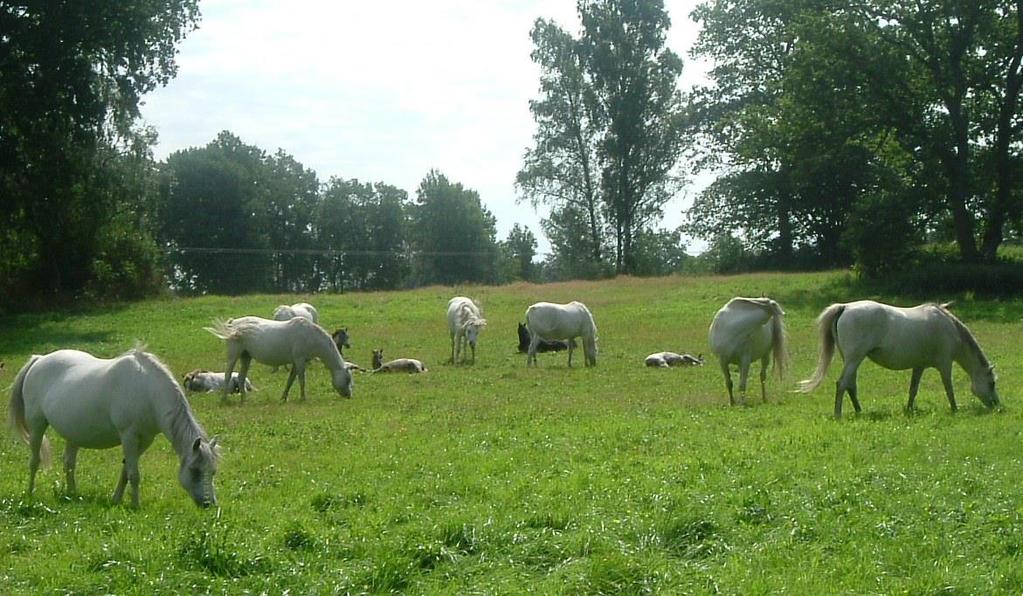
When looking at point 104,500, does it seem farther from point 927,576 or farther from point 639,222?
point 639,222

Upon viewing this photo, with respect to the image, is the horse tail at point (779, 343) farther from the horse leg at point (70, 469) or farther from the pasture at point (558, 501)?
the horse leg at point (70, 469)

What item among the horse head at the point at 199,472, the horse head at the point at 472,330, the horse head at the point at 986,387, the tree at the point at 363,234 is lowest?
the horse head at the point at 199,472

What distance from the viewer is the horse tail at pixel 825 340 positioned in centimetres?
1534

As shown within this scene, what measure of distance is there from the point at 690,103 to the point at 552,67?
8.64m

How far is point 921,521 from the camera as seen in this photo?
8219 mm

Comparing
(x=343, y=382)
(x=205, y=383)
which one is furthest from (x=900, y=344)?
(x=205, y=383)

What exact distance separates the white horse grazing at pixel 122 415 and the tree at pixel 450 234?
81.6 m

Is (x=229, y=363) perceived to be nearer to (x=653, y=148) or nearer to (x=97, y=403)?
(x=97, y=403)

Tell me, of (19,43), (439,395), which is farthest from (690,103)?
(439,395)

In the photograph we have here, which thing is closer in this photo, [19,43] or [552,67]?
[19,43]

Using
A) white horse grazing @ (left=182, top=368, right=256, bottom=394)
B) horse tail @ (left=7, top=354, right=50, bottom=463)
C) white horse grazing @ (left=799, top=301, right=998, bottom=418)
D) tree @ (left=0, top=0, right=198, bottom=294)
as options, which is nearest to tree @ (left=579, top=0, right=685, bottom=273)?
tree @ (left=0, top=0, right=198, bottom=294)

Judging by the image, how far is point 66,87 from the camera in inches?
1444

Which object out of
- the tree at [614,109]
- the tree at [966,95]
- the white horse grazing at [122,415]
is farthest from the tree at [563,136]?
the white horse grazing at [122,415]

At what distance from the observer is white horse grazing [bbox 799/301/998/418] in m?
15.0
